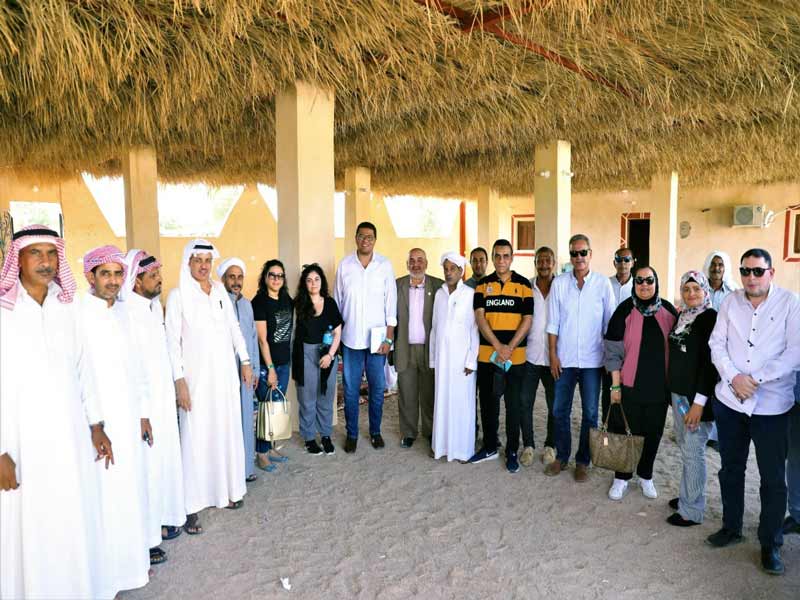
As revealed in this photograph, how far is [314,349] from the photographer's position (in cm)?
431

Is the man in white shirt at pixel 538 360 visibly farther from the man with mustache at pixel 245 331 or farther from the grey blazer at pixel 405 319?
the man with mustache at pixel 245 331

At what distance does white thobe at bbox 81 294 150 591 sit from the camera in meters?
2.48

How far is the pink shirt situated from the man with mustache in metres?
1.28

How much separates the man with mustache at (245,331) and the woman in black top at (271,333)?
0.12 metres

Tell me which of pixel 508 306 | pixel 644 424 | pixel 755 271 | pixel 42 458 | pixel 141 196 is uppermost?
pixel 141 196

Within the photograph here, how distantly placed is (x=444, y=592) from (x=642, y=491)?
1745mm

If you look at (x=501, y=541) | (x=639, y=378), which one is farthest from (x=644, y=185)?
(x=501, y=541)

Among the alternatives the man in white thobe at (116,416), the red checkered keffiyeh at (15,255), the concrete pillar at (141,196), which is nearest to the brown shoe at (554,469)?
the man in white thobe at (116,416)

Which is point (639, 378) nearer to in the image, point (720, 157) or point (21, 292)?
point (21, 292)

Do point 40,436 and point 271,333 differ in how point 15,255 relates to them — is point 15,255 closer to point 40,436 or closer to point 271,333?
point 40,436

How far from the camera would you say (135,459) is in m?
2.64

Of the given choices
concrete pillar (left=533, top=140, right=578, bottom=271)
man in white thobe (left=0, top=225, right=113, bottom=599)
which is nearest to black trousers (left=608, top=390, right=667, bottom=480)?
man in white thobe (left=0, top=225, right=113, bottom=599)

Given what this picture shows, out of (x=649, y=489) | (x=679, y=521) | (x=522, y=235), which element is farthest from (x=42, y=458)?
(x=522, y=235)

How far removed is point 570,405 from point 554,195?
3742 millimetres
